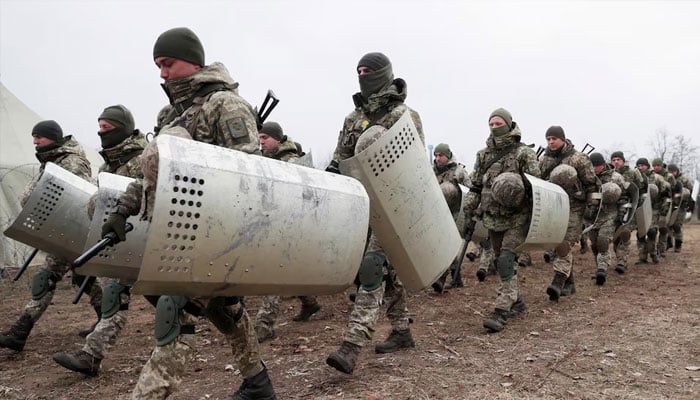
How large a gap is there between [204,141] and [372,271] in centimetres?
158

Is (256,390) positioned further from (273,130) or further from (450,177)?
(450,177)

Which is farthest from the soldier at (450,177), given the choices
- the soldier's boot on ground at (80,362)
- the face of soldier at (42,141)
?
the face of soldier at (42,141)

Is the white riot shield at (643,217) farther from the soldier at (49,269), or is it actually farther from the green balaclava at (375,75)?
the soldier at (49,269)

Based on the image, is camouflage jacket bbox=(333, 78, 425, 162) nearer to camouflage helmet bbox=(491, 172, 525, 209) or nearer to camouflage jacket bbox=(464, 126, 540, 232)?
camouflage helmet bbox=(491, 172, 525, 209)

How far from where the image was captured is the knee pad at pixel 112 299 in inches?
168

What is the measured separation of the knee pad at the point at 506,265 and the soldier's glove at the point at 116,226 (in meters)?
3.97

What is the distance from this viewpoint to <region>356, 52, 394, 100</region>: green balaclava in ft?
13.7

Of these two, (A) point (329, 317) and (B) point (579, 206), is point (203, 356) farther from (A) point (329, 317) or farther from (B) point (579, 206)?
(B) point (579, 206)

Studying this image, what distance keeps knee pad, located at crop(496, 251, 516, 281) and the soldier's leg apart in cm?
362

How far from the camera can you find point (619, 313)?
19.5ft

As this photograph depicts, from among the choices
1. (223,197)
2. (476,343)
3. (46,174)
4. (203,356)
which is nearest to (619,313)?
(476,343)

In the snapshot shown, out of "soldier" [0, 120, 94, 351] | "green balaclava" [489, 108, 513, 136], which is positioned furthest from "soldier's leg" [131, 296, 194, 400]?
"green balaclava" [489, 108, 513, 136]

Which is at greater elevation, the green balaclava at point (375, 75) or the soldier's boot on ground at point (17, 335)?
the green balaclava at point (375, 75)

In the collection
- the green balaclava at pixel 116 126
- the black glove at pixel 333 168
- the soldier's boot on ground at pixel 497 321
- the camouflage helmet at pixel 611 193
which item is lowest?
the soldier's boot on ground at pixel 497 321
